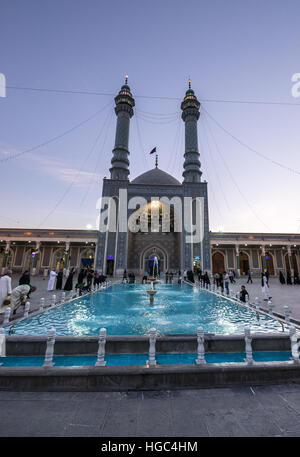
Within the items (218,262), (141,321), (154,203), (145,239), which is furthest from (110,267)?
(141,321)

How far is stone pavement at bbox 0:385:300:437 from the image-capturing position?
180 centimetres

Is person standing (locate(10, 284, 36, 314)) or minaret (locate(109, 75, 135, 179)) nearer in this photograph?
person standing (locate(10, 284, 36, 314))

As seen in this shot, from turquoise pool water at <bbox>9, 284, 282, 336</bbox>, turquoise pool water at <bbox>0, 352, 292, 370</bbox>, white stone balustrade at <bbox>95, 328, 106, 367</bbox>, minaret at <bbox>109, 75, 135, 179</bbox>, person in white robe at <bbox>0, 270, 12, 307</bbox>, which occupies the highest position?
minaret at <bbox>109, 75, 135, 179</bbox>

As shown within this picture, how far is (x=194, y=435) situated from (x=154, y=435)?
36 centimetres

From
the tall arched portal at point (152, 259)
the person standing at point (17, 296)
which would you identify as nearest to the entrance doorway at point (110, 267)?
the tall arched portal at point (152, 259)

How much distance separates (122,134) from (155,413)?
3194 cm

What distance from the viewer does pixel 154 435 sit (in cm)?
178

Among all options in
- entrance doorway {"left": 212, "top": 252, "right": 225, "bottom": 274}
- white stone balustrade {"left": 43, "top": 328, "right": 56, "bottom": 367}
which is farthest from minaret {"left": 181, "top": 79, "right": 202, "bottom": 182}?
white stone balustrade {"left": 43, "top": 328, "right": 56, "bottom": 367}

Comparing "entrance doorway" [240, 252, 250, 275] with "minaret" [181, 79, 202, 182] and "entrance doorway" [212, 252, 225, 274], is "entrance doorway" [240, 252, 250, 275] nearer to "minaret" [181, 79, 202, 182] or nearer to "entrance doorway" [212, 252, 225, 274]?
"entrance doorway" [212, 252, 225, 274]

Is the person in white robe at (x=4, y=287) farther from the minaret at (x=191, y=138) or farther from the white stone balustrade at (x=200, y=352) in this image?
the minaret at (x=191, y=138)

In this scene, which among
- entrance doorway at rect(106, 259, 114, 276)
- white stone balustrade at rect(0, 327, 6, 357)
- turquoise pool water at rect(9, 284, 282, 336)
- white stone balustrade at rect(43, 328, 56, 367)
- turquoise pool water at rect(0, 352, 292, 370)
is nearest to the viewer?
white stone balustrade at rect(43, 328, 56, 367)

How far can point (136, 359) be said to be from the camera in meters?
3.52

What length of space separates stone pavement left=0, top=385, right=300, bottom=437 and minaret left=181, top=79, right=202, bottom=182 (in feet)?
94.0

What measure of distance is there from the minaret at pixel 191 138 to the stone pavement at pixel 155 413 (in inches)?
1128
